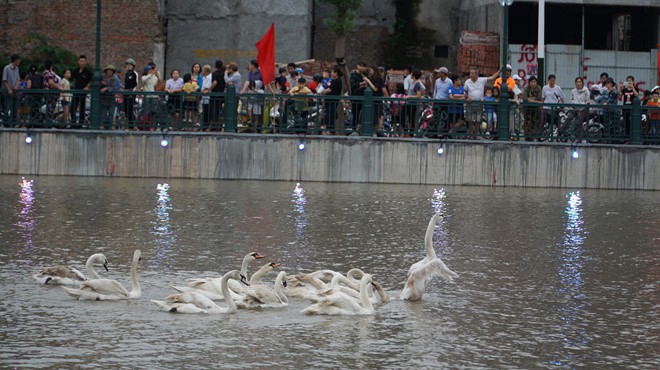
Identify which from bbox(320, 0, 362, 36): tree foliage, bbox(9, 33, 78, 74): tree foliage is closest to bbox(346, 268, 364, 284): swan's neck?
bbox(9, 33, 78, 74): tree foliage

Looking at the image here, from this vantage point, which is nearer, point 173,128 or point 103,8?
point 173,128

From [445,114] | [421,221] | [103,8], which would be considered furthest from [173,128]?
[103,8]

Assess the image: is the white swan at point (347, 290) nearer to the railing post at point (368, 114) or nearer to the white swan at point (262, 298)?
the white swan at point (262, 298)

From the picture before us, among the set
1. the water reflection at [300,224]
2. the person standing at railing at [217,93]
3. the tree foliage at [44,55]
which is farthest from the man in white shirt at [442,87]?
the tree foliage at [44,55]

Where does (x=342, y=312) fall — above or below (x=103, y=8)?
below

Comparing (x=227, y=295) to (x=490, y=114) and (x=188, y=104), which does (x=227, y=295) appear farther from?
(x=490, y=114)

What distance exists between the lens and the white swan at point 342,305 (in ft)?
40.9

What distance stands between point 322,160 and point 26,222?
9693mm

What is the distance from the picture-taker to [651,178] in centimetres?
2798

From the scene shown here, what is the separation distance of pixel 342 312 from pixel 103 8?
1086 inches

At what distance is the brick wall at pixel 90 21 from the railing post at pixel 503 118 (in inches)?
540

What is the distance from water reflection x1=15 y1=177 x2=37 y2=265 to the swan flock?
216 centimetres

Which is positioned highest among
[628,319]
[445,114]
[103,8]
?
[103,8]

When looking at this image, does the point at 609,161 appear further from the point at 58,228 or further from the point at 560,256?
the point at 58,228
